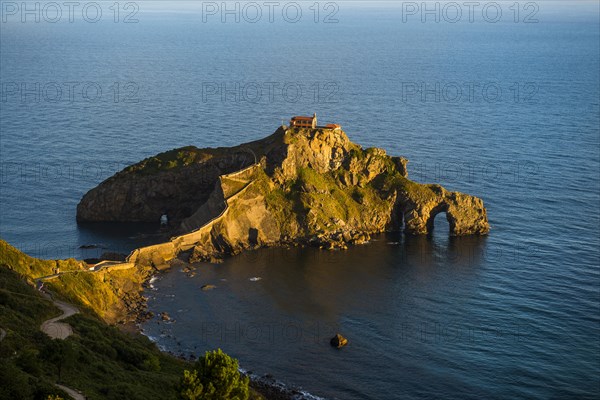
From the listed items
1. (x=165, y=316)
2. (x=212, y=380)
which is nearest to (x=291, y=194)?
(x=165, y=316)

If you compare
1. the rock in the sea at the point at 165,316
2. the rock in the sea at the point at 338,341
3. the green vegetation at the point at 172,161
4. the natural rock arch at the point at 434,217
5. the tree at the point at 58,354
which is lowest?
the rock in the sea at the point at 338,341

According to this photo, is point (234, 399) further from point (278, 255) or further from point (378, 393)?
point (278, 255)

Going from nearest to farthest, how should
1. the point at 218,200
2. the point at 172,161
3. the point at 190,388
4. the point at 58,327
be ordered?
the point at 190,388
the point at 58,327
the point at 218,200
the point at 172,161

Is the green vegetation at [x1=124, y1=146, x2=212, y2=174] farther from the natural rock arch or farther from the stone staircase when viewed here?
the natural rock arch

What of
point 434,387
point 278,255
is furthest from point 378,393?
point 278,255

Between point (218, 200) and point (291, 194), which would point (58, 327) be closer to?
point (218, 200)

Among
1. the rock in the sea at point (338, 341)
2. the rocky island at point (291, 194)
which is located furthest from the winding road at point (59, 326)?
the rocky island at point (291, 194)

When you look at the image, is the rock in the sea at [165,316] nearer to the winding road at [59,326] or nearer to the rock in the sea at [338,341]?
the winding road at [59,326]
